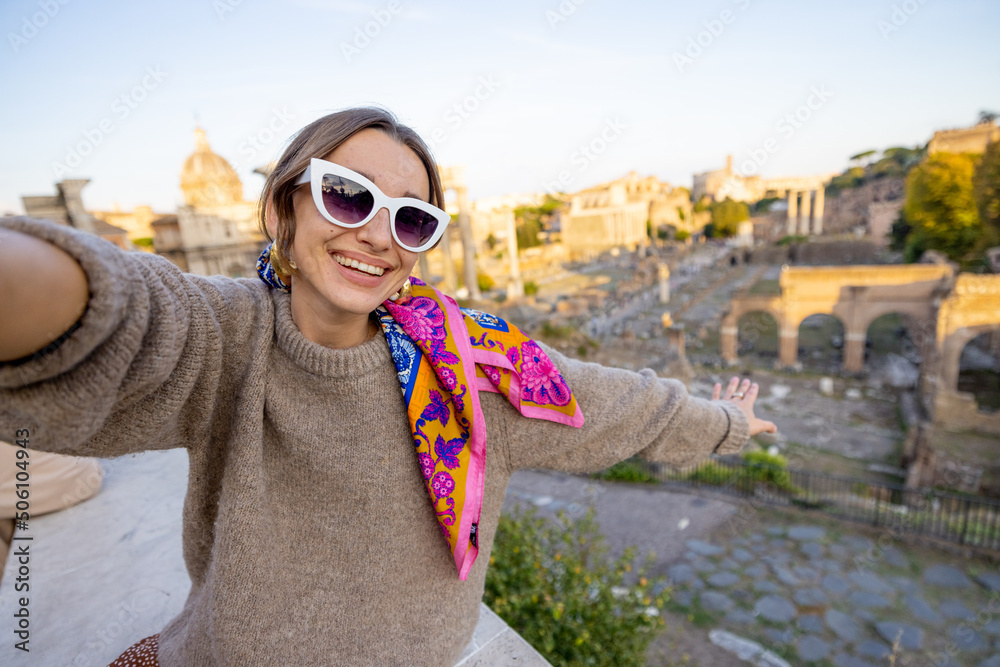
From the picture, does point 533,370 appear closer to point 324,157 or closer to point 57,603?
point 324,157

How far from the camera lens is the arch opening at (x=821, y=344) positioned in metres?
18.0

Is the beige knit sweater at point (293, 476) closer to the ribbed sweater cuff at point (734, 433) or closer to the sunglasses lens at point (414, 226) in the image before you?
the sunglasses lens at point (414, 226)

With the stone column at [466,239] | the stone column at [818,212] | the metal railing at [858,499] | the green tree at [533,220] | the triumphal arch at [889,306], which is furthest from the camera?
the green tree at [533,220]

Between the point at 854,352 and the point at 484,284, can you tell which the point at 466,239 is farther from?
the point at 854,352

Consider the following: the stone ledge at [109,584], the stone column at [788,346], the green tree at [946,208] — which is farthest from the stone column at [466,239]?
the green tree at [946,208]

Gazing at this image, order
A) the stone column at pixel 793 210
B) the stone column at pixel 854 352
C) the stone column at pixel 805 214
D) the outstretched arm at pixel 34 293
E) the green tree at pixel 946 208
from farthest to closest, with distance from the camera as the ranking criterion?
the stone column at pixel 793 210, the stone column at pixel 805 214, the green tree at pixel 946 208, the stone column at pixel 854 352, the outstretched arm at pixel 34 293

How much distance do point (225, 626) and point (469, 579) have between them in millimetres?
596

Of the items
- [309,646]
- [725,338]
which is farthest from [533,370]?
[725,338]

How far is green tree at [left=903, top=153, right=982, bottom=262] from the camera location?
24125mm

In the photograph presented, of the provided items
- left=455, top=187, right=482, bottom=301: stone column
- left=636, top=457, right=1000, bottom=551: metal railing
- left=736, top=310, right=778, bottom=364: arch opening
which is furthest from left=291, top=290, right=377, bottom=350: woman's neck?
left=736, top=310, right=778, bottom=364: arch opening

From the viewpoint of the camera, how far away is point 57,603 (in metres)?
2.02

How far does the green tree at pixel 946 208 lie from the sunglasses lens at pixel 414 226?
1178 inches

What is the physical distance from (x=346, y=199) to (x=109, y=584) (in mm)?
2087

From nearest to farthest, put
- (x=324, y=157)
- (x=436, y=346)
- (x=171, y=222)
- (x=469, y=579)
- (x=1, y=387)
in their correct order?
(x=1, y=387), (x=324, y=157), (x=436, y=346), (x=469, y=579), (x=171, y=222)
